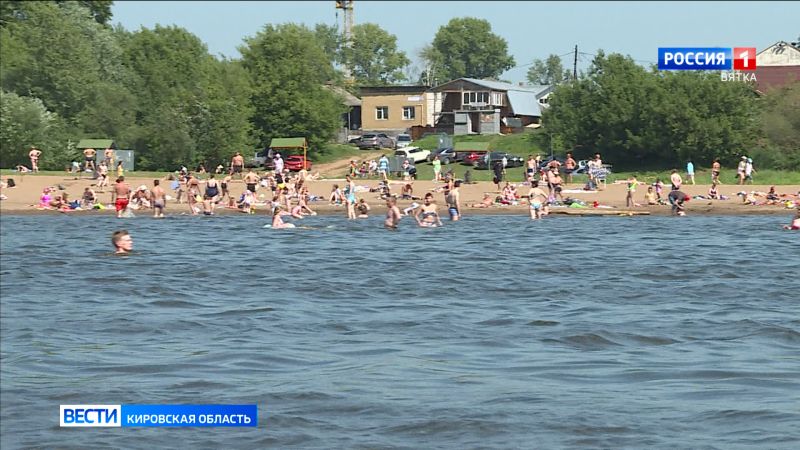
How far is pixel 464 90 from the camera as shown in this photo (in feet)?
291

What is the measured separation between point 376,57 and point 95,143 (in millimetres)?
86127

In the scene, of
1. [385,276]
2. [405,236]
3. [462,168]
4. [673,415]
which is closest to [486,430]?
[673,415]

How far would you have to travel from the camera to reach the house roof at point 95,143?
5459cm

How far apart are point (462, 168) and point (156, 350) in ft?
161

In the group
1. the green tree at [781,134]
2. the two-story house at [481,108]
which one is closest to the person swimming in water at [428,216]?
the green tree at [781,134]

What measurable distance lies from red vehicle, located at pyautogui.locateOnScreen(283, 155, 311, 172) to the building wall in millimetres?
29267

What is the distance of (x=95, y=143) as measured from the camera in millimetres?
55156

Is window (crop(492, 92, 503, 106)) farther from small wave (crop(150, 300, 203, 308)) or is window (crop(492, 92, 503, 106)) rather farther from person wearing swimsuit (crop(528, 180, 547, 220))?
small wave (crop(150, 300, 203, 308))

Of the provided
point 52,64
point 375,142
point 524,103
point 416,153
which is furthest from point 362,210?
point 524,103

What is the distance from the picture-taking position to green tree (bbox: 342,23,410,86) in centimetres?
13700

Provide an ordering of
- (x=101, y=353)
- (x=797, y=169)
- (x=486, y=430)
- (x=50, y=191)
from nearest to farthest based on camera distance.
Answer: (x=486, y=430)
(x=101, y=353)
(x=50, y=191)
(x=797, y=169)

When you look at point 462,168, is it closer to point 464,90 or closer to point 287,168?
point 287,168

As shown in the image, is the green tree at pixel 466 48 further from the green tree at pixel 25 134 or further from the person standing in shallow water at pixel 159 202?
the person standing in shallow water at pixel 159 202

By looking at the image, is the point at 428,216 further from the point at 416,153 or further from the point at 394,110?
the point at 394,110
